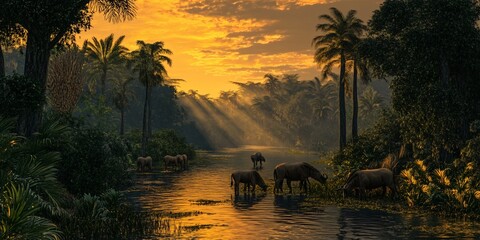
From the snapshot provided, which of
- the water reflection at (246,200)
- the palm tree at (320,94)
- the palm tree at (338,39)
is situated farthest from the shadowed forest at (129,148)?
the palm tree at (320,94)

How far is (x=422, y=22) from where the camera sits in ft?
95.5

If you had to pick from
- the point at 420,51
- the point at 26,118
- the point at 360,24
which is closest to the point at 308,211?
the point at 420,51

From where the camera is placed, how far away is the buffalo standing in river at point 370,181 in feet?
96.2

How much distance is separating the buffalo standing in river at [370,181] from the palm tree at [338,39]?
2725 centimetres

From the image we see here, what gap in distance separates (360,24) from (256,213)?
3783 centimetres

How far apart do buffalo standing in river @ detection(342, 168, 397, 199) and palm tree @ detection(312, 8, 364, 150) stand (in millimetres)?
27249

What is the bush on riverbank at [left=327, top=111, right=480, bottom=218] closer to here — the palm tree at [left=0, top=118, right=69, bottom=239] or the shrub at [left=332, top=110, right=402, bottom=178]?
the shrub at [left=332, top=110, right=402, bottom=178]

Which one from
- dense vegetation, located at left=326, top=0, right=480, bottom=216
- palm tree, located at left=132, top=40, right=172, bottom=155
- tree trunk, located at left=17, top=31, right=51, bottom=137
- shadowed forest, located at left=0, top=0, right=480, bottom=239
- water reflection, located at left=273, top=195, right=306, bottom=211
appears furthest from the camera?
palm tree, located at left=132, top=40, right=172, bottom=155

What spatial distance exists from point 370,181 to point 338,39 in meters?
31.3

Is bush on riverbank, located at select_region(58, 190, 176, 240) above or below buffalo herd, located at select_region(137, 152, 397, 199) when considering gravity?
below

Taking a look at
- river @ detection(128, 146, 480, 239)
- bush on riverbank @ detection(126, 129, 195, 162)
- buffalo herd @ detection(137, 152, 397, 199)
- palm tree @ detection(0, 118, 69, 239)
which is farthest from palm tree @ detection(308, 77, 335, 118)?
palm tree @ detection(0, 118, 69, 239)

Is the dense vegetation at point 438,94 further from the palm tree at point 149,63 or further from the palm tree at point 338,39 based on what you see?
the palm tree at point 149,63

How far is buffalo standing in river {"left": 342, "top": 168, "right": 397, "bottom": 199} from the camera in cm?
2931

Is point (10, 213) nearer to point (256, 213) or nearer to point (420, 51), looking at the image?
point (256, 213)
